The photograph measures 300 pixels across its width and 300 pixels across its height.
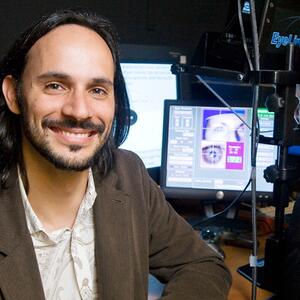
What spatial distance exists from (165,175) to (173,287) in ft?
2.06

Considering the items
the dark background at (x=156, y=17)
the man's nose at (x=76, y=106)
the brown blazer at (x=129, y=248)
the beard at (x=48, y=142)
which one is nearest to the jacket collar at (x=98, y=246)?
the brown blazer at (x=129, y=248)

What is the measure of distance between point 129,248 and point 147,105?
775 millimetres

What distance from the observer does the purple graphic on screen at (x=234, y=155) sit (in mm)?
1721

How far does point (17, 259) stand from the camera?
1.02 m

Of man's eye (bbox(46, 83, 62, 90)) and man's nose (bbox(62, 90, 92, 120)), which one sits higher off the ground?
man's eye (bbox(46, 83, 62, 90))

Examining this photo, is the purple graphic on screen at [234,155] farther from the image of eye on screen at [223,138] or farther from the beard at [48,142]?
the beard at [48,142]

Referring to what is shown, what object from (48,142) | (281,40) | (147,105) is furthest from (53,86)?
(147,105)

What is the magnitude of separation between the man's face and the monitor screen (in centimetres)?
69

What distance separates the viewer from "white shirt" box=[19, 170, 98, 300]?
3.58 feet

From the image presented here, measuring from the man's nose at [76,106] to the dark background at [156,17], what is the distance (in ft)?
3.59

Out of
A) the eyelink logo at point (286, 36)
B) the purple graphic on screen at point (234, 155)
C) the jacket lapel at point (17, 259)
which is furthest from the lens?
the purple graphic on screen at point (234, 155)

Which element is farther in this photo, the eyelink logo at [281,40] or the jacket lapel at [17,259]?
the eyelink logo at [281,40]

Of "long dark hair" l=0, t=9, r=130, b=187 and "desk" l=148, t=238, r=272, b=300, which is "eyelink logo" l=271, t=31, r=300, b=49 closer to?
"long dark hair" l=0, t=9, r=130, b=187

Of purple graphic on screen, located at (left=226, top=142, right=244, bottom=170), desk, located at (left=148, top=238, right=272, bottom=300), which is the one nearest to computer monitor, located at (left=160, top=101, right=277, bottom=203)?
purple graphic on screen, located at (left=226, top=142, right=244, bottom=170)
